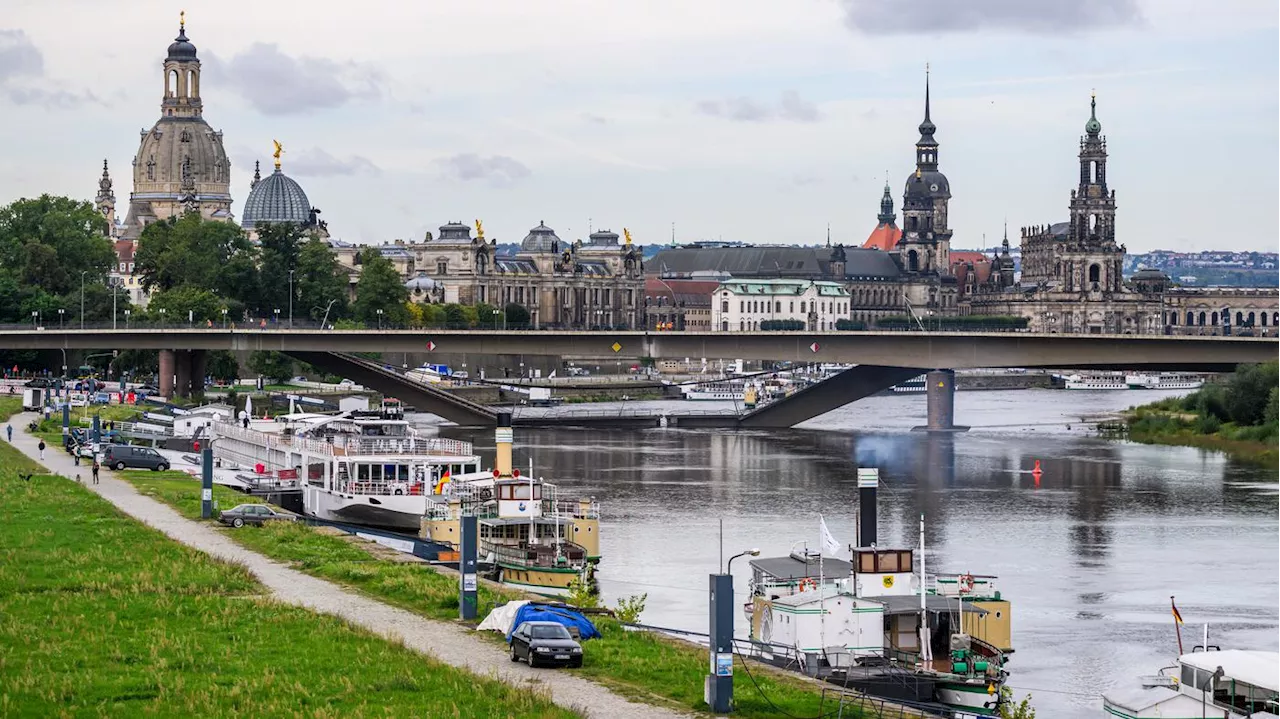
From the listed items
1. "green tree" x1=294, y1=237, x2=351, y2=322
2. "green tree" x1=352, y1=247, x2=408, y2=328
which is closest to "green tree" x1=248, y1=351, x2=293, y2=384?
"green tree" x1=294, y1=237, x2=351, y2=322

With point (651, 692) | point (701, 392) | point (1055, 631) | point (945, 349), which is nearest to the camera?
point (651, 692)

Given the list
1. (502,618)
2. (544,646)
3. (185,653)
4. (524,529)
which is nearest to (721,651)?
(544,646)

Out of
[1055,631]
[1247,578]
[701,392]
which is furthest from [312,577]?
[701,392]

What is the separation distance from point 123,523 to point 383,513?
11.7m

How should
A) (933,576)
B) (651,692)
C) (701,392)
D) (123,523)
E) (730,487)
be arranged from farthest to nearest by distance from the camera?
(701,392) → (730,487) → (123,523) → (933,576) → (651,692)

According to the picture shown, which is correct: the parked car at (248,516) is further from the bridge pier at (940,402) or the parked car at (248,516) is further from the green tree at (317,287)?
the green tree at (317,287)

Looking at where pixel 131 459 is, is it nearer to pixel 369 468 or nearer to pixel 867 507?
pixel 369 468

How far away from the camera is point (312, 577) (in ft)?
149

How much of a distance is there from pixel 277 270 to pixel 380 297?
39.3ft

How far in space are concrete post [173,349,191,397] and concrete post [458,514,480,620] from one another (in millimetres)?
92079

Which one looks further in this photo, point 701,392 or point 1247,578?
point 701,392

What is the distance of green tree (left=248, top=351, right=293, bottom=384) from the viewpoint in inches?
6186

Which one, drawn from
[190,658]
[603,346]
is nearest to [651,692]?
[190,658]

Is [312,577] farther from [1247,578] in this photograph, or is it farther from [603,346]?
[603,346]
